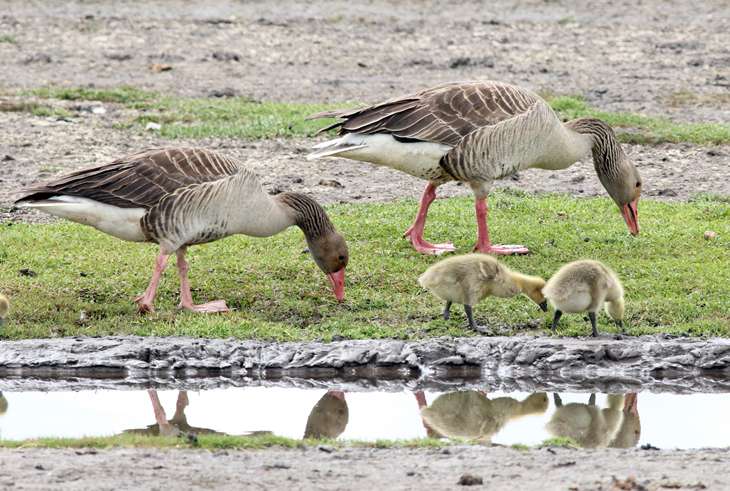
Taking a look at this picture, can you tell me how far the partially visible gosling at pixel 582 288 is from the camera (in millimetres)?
9344

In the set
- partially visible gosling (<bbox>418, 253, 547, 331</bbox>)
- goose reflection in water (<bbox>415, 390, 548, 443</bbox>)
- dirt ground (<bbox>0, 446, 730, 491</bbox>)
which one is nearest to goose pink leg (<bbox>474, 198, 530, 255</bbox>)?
partially visible gosling (<bbox>418, 253, 547, 331</bbox>)

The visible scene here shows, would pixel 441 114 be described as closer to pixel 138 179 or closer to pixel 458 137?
pixel 458 137

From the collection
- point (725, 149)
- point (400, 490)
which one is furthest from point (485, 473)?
point (725, 149)

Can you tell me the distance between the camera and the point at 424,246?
1188 centimetres

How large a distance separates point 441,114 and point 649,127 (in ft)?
18.1

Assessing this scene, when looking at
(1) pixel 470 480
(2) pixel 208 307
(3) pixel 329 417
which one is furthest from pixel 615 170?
(1) pixel 470 480

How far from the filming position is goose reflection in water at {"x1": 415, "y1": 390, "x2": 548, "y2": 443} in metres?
8.31

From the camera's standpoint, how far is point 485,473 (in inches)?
268

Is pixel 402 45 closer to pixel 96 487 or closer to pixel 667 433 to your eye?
pixel 667 433

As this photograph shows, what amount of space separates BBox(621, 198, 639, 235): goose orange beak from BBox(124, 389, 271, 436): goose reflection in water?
200 inches

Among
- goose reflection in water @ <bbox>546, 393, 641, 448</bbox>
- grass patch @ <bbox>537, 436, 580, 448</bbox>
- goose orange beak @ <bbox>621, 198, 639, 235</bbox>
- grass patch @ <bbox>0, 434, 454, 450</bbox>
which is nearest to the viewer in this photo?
grass patch @ <bbox>0, 434, 454, 450</bbox>

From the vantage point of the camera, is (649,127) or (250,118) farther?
(250,118)

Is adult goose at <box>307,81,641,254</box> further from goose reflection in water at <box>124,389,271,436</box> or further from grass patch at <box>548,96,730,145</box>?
grass patch at <box>548,96,730,145</box>

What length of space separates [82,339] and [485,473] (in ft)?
12.9
